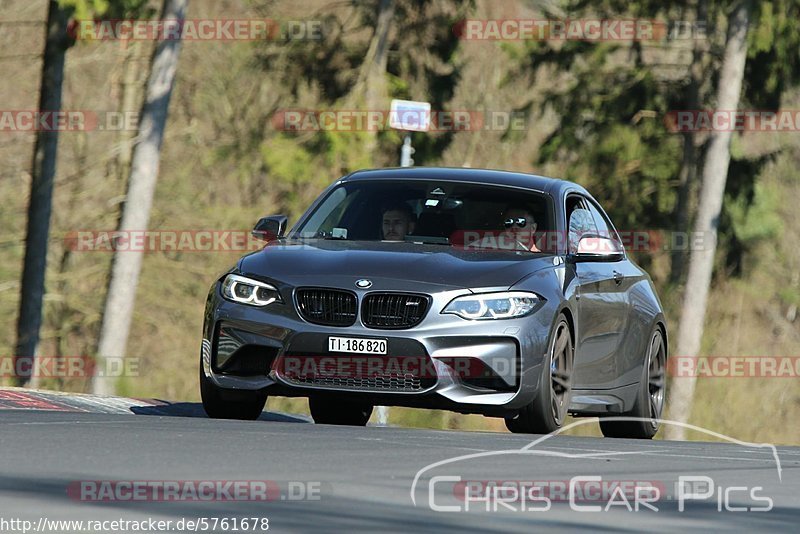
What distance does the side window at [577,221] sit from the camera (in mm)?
11578

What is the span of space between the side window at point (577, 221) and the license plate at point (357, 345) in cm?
197

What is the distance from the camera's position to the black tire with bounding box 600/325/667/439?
12.4 m

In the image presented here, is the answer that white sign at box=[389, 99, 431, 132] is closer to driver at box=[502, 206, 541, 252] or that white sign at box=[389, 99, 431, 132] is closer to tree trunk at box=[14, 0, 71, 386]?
driver at box=[502, 206, 541, 252]

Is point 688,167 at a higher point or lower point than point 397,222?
lower

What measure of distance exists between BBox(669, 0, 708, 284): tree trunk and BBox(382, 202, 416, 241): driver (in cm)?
2164

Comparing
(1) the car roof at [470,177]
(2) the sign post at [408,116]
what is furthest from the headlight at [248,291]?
(2) the sign post at [408,116]

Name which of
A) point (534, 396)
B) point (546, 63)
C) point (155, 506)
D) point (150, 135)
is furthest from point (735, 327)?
point (155, 506)

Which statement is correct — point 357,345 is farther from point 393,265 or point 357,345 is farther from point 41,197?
point 41,197

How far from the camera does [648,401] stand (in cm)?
1255

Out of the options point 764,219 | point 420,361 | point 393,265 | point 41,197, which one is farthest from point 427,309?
point 764,219

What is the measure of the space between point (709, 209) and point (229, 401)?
19.0 meters

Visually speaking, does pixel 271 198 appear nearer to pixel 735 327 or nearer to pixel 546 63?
pixel 546 63

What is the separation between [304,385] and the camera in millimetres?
10055

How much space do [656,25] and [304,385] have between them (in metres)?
24.1
